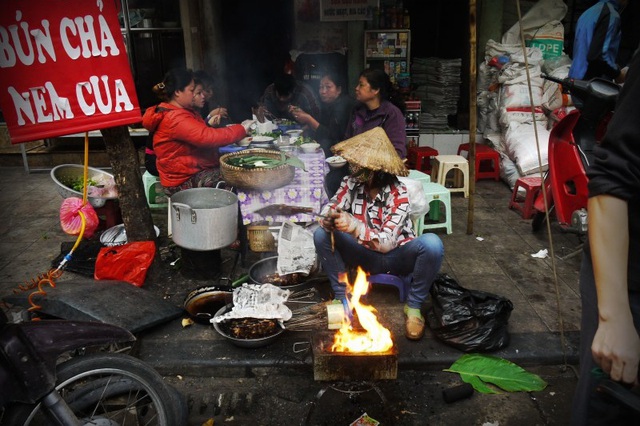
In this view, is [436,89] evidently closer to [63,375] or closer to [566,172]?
[566,172]

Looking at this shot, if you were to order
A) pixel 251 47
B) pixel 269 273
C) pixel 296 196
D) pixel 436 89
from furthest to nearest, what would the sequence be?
pixel 251 47, pixel 436 89, pixel 296 196, pixel 269 273

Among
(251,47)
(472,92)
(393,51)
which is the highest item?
(251,47)

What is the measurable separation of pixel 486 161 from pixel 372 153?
17.6ft

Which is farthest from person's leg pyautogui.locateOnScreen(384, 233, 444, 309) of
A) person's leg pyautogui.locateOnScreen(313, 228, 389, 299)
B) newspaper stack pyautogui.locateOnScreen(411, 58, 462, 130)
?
newspaper stack pyautogui.locateOnScreen(411, 58, 462, 130)

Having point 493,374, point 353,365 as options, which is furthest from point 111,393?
point 493,374

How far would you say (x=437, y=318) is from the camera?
167 inches

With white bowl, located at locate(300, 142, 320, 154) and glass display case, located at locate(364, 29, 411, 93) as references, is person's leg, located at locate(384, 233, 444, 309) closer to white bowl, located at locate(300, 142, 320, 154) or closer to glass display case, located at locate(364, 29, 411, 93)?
white bowl, located at locate(300, 142, 320, 154)

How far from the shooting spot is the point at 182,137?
18.1 ft

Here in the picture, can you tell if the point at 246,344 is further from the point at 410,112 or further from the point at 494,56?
the point at 494,56

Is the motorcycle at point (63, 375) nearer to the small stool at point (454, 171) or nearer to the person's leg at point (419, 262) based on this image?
the person's leg at point (419, 262)

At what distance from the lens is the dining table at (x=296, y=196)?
527 cm

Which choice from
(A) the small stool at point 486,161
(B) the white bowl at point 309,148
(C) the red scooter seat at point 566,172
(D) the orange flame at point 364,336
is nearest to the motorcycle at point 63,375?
(D) the orange flame at point 364,336

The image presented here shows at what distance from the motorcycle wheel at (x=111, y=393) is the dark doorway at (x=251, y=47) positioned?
25.7ft

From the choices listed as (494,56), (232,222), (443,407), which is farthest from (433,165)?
(443,407)
